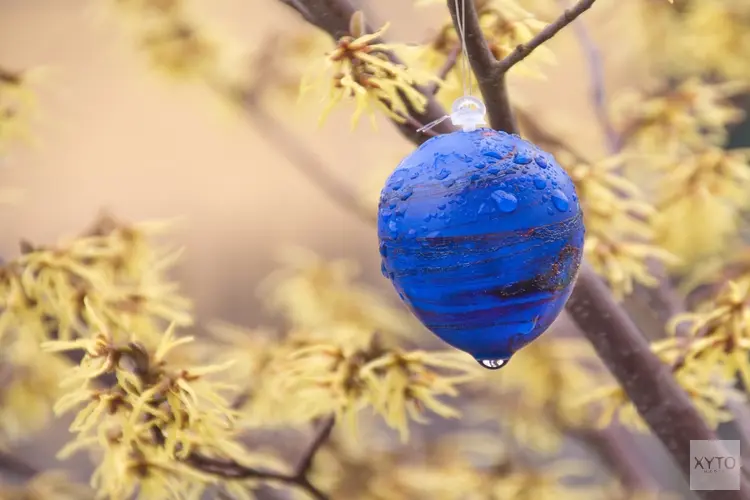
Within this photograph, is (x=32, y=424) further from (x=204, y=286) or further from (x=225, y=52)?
(x=204, y=286)

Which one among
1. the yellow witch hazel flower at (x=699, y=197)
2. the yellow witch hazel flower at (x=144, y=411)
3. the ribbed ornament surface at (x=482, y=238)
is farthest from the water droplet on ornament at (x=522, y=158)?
the yellow witch hazel flower at (x=699, y=197)

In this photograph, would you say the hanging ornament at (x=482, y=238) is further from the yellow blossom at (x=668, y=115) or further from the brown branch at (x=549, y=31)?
the yellow blossom at (x=668, y=115)

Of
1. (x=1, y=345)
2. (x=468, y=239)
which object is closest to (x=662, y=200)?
(x=468, y=239)

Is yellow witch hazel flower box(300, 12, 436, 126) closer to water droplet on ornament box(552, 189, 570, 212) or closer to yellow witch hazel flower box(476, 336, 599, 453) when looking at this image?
water droplet on ornament box(552, 189, 570, 212)

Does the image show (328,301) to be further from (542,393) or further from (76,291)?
(76,291)

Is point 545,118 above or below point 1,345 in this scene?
below

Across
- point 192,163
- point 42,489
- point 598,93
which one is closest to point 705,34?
point 598,93
